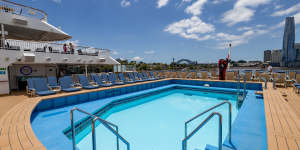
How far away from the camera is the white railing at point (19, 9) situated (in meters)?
7.58

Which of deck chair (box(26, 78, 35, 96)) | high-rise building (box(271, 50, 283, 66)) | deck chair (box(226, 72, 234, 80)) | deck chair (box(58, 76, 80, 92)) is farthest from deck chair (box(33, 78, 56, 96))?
high-rise building (box(271, 50, 283, 66))

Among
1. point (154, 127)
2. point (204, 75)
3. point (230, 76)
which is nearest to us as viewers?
point (154, 127)

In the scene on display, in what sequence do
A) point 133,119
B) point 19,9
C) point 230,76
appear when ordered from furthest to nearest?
1. point 230,76
2. point 19,9
3. point 133,119

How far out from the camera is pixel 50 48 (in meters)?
8.43

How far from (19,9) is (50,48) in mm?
2655

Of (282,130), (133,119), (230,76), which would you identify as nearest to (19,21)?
(133,119)

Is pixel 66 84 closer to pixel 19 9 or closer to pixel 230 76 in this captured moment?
pixel 19 9

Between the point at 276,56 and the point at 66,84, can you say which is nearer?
the point at 66,84

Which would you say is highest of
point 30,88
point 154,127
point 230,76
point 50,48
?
point 50,48

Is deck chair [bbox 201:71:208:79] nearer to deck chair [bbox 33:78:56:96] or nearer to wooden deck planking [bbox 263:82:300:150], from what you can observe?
wooden deck planking [bbox 263:82:300:150]

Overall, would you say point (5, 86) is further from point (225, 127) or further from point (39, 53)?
point (225, 127)

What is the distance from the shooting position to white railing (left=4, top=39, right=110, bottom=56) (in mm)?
7526

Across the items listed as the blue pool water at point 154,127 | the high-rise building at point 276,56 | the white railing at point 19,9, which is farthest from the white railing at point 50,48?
the high-rise building at point 276,56

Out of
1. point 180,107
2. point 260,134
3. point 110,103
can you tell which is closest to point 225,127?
point 260,134
